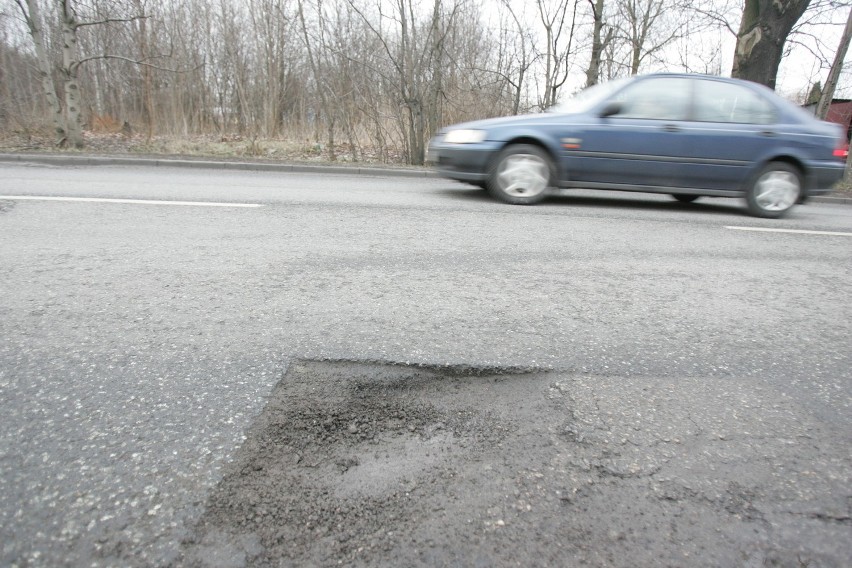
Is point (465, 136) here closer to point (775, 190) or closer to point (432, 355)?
point (775, 190)

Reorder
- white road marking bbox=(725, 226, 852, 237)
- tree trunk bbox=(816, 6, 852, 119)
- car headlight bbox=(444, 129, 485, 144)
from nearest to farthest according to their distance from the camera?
white road marking bbox=(725, 226, 852, 237) → car headlight bbox=(444, 129, 485, 144) → tree trunk bbox=(816, 6, 852, 119)

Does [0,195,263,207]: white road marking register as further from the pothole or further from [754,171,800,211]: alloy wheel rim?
[754,171,800,211]: alloy wheel rim

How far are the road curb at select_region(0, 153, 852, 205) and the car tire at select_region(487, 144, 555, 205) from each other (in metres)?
3.77

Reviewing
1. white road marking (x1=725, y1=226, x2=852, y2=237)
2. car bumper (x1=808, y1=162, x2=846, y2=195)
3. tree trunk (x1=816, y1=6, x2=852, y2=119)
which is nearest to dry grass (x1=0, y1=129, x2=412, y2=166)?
car bumper (x1=808, y1=162, x2=846, y2=195)

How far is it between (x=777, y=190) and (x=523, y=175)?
3.09 metres

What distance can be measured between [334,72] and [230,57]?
7.08 m

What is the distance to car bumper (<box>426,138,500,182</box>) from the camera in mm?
6047

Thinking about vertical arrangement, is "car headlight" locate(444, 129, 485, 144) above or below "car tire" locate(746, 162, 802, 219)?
above

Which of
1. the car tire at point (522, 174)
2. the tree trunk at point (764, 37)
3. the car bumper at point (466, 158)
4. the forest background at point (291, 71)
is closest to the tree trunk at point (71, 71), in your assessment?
the forest background at point (291, 71)

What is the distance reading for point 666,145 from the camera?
593 centimetres

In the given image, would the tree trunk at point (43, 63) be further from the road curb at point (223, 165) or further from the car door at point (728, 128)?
the car door at point (728, 128)

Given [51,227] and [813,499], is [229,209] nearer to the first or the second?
[51,227]

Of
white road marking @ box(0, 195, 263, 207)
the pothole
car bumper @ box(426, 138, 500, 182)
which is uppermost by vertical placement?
car bumper @ box(426, 138, 500, 182)

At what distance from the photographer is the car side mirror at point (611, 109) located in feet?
19.1
